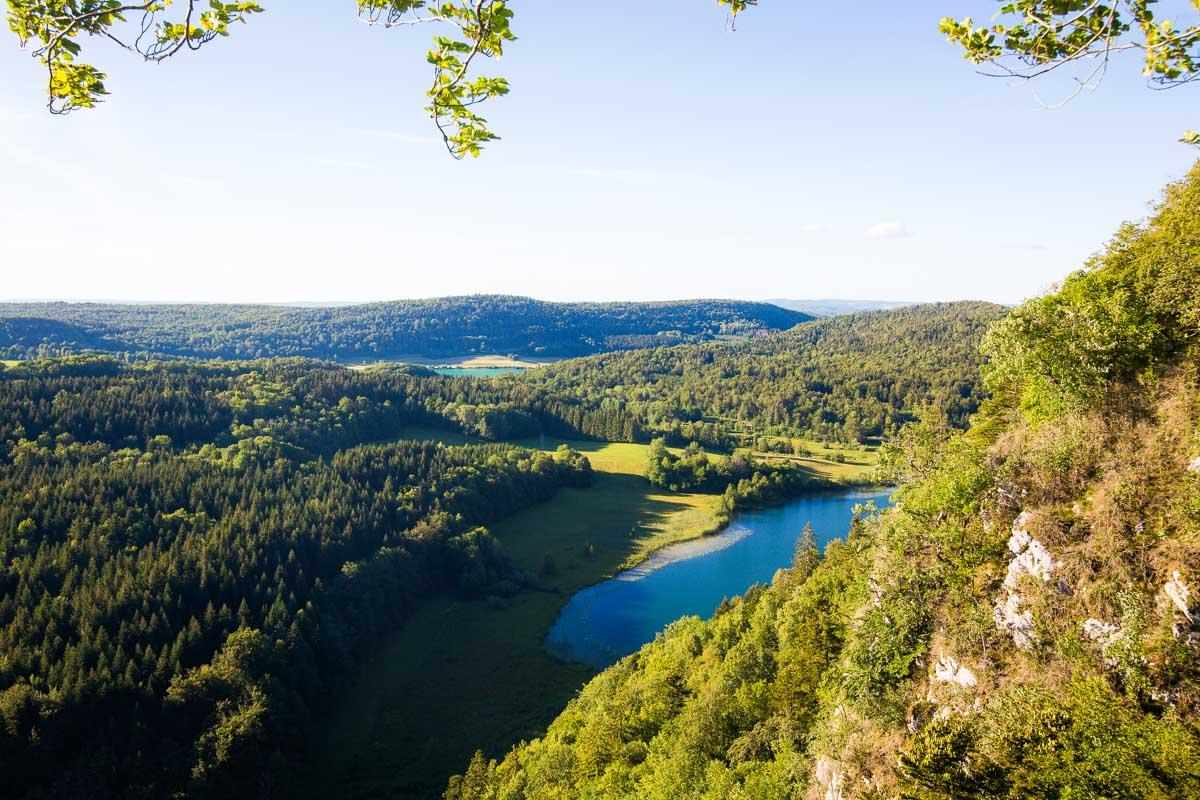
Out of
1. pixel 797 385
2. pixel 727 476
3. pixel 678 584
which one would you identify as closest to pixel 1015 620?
pixel 678 584

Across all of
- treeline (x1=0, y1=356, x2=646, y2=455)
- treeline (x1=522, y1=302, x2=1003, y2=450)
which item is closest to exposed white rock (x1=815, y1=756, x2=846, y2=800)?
treeline (x1=0, y1=356, x2=646, y2=455)

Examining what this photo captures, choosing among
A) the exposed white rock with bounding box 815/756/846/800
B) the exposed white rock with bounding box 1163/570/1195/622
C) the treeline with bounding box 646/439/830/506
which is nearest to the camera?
the exposed white rock with bounding box 1163/570/1195/622

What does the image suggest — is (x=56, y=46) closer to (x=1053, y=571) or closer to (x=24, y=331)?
(x=1053, y=571)

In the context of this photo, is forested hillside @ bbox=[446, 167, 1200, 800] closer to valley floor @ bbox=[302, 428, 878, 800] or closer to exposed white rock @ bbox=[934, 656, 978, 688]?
exposed white rock @ bbox=[934, 656, 978, 688]

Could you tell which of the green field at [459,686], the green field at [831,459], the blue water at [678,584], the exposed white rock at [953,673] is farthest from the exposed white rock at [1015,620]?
the green field at [831,459]

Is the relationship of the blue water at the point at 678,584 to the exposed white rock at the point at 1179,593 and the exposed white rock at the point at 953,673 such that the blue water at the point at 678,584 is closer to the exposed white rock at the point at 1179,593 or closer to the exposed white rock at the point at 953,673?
the exposed white rock at the point at 953,673

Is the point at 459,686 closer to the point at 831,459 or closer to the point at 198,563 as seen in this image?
the point at 198,563
